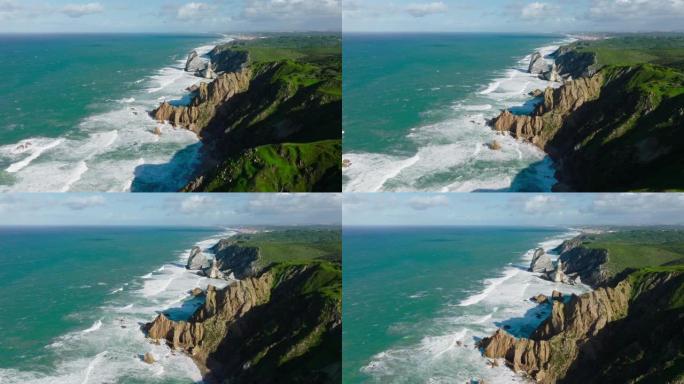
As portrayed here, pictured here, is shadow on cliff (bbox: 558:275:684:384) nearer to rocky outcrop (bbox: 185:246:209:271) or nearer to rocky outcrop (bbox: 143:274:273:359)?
rocky outcrop (bbox: 143:274:273:359)

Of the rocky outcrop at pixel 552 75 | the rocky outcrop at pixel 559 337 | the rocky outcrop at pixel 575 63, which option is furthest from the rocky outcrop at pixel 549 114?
the rocky outcrop at pixel 559 337

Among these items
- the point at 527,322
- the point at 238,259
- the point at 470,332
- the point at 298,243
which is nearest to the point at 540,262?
the point at 527,322

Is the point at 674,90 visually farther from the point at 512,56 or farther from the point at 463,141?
the point at 463,141

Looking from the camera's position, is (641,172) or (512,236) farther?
(512,236)

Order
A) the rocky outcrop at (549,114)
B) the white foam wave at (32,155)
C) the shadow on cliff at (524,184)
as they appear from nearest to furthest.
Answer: the white foam wave at (32,155)
the shadow on cliff at (524,184)
the rocky outcrop at (549,114)

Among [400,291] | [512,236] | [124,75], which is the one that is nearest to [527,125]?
[512,236]

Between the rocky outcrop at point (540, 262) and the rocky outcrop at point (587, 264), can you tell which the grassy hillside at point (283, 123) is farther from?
the rocky outcrop at point (587, 264)
